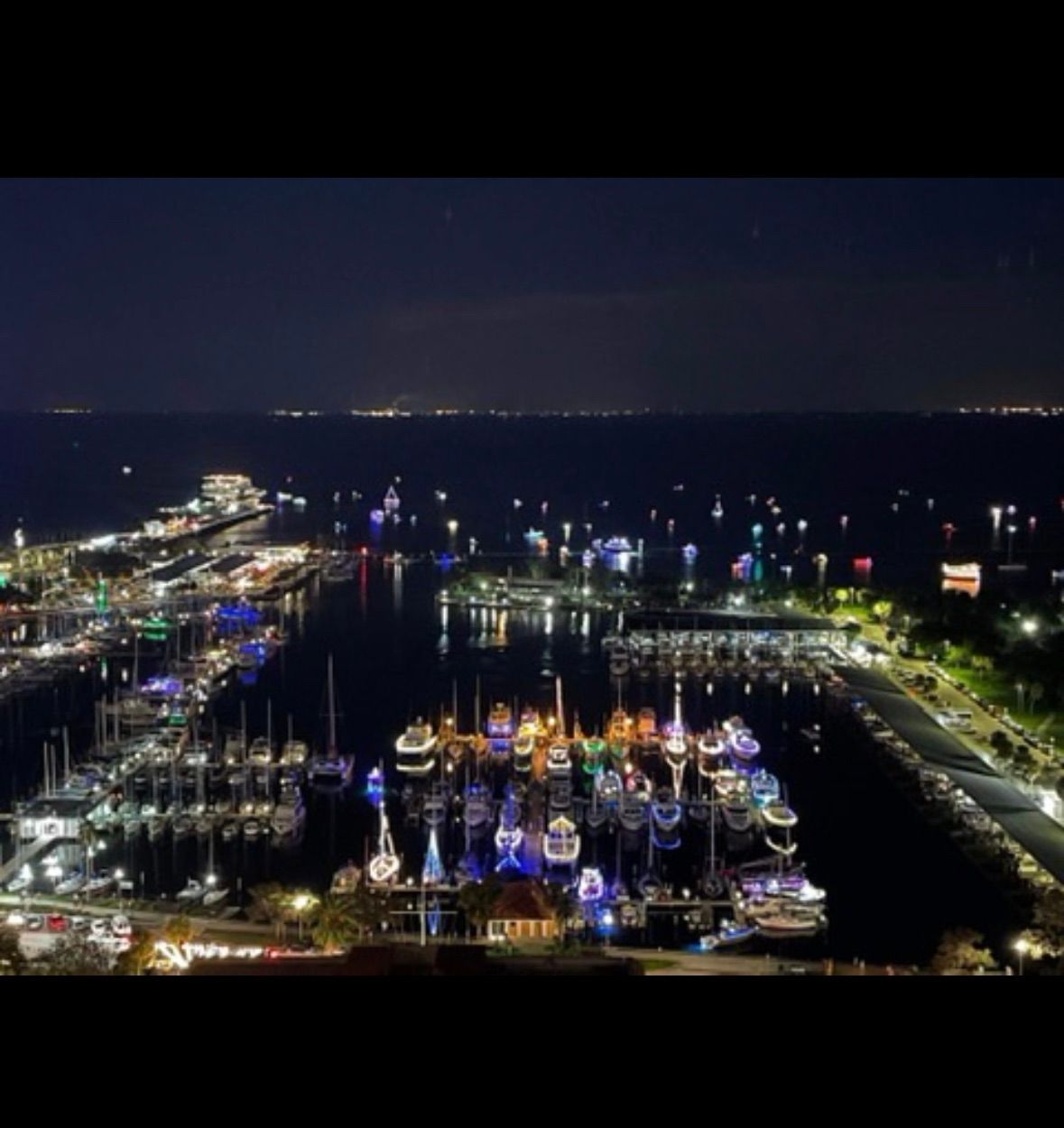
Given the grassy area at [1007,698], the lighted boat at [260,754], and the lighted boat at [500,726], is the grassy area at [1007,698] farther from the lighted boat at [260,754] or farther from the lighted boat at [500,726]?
the lighted boat at [260,754]

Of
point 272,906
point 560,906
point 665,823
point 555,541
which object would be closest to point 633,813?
point 665,823

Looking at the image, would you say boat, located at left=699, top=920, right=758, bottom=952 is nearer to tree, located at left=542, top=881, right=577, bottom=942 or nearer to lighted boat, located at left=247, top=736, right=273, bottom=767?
tree, located at left=542, top=881, right=577, bottom=942

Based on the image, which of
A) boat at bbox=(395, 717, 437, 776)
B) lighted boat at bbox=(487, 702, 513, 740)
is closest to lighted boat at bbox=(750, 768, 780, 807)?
lighted boat at bbox=(487, 702, 513, 740)

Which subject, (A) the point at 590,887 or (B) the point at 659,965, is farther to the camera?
(A) the point at 590,887

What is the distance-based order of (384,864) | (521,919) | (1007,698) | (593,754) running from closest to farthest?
1. (521,919)
2. (384,864)
3. (593,754)
4. (1007,698)

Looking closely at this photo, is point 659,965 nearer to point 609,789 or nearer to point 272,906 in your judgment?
point 272,906
